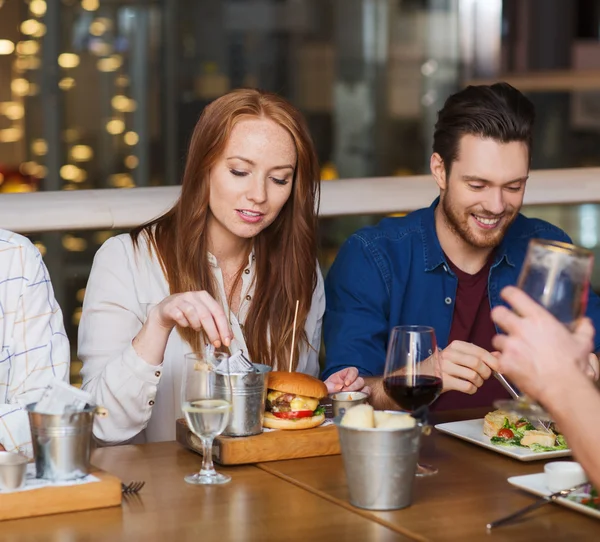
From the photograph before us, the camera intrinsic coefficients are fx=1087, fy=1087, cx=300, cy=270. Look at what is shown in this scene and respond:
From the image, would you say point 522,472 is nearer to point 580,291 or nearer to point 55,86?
point 580,291

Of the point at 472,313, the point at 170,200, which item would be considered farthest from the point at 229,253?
the point at 472,313

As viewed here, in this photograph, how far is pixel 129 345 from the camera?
2.26 m

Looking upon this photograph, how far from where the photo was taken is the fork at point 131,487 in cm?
166

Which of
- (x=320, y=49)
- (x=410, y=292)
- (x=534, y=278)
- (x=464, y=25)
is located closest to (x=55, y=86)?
(x=320, y=49)

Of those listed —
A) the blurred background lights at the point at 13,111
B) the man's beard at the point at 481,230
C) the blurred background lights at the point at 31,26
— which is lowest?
the man's beard at the point at 481,230

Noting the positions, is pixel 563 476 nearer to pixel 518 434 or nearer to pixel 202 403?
pixel 518 434

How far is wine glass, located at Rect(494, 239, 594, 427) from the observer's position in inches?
53.8

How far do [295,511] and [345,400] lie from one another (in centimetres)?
40

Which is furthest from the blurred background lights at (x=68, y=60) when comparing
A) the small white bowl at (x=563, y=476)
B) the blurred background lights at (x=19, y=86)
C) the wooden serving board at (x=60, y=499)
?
the small white bowl at (x=563, y=476)

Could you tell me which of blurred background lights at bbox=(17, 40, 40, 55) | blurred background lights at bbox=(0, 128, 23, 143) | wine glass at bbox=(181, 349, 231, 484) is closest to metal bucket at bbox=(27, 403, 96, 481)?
wine glass at bbox=(181, 349, 231, 484)

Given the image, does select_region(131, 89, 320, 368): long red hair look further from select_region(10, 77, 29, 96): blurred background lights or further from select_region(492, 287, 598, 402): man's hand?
select_region(10, 77, 29, 96): blurred background lights

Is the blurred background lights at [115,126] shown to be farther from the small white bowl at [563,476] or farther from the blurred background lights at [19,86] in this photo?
the small white bowl at [563,476]

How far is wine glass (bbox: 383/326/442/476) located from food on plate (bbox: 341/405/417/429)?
0.58 feet

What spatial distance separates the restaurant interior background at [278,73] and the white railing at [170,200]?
14.2ft
